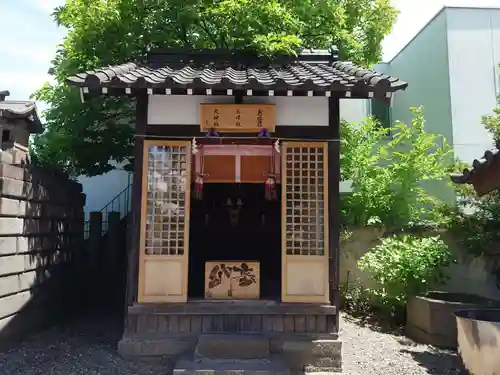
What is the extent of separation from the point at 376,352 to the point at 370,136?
672 cm

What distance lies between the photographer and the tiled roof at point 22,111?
8.52 metres

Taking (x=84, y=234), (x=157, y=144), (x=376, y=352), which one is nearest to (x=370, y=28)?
(x=157, y=144)

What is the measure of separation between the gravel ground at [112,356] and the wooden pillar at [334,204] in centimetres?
111

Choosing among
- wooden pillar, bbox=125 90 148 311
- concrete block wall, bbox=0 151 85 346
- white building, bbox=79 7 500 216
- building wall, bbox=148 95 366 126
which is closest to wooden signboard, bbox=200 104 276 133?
building wall, bbox=148 95 366 126


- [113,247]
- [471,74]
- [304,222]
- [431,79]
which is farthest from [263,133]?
[431,79]

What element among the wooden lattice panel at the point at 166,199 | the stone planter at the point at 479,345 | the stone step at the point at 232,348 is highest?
the wooden lattice panel at the point at 166,199

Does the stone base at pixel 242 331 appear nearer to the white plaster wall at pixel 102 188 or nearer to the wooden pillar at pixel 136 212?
the wooden pillar at pixel 136 212

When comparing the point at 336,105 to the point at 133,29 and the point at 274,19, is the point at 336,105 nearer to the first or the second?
the point at 274,19

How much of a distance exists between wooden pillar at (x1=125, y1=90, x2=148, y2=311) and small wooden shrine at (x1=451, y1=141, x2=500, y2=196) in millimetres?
5238

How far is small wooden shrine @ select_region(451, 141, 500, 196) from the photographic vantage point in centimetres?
582

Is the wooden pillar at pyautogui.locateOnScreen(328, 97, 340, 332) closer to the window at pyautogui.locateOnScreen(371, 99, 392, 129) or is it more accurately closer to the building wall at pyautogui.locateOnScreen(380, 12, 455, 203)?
the building wall at pyautogui.locateOnScreen(380, 12, 455, 203)

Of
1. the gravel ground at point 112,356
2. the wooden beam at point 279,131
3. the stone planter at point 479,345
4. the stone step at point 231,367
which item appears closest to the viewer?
the stone planter at point 479,345

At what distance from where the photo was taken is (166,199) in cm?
721

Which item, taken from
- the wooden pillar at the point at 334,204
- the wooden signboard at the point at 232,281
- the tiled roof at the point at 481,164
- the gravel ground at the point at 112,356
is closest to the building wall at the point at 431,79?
the gravel ground at the point at 112,356
